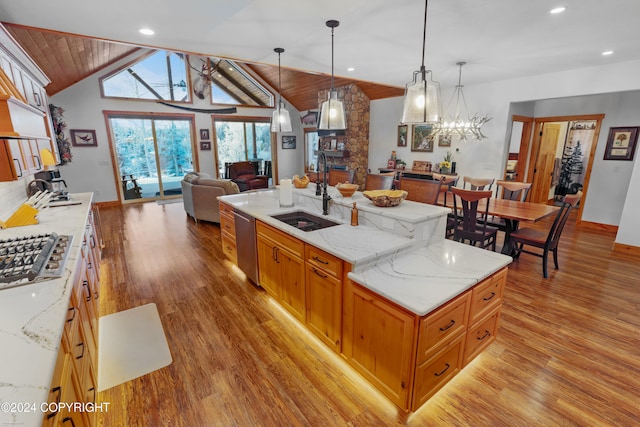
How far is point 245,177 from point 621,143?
8.46 meters

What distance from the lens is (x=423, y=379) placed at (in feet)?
5.53

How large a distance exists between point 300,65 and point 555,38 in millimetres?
3096

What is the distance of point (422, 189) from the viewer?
3119 mm

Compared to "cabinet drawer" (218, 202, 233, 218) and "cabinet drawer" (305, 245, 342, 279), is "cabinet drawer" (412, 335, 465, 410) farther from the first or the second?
"cabinet drawer" (218, 202, 233, 218)

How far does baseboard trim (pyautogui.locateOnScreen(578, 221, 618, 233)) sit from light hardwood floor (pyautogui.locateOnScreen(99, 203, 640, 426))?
2.13 m

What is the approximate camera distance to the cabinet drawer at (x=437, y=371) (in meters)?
1.67

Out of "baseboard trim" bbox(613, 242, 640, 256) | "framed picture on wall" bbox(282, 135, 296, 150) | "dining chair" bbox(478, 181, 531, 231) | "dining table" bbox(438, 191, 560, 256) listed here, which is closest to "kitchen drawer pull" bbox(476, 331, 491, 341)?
"dining table" bbox(438, 191, 560, 256)

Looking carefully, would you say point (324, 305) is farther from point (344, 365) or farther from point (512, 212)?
point (512, 212)

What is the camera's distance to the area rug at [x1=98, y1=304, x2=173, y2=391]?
2.16 m

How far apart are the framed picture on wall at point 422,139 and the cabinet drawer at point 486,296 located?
213 inches

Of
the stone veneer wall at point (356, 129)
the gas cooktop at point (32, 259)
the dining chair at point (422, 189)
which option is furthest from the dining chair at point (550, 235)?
the stone veneer wall at point (356, 129)

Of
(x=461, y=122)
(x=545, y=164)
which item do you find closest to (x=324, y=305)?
(x=461, y=122)

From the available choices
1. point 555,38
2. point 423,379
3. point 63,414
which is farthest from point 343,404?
point 555,38

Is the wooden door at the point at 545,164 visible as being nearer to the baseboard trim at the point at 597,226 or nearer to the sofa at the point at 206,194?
the baseboard trim at the point at 597,226
